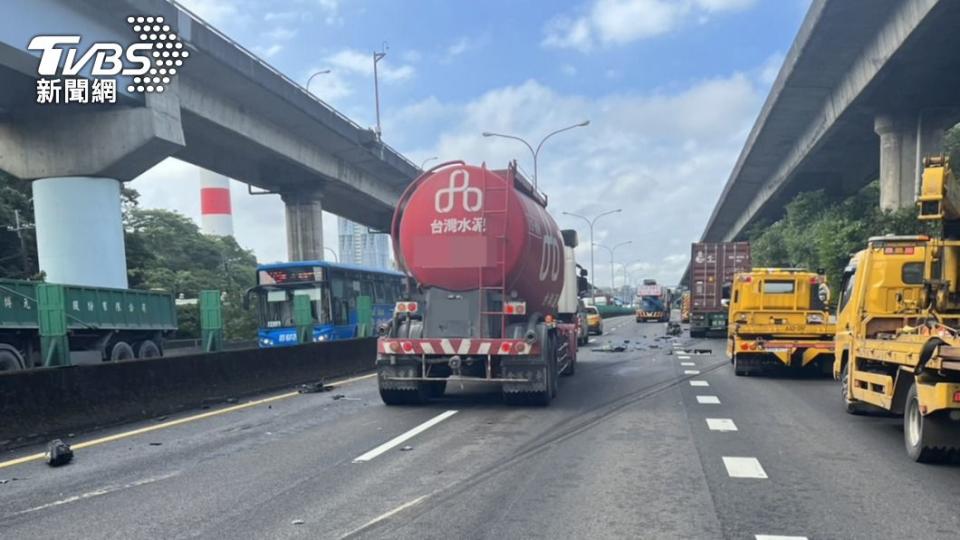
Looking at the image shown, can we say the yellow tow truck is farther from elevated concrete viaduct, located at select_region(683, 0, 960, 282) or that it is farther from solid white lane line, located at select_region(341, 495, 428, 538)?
elevated concrete viaduct, located at select_region(683, 0, 960, 282)

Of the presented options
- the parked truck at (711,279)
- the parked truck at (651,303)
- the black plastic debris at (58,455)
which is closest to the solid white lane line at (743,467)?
the black plastic debris at (58,455)

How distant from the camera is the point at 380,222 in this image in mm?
50750

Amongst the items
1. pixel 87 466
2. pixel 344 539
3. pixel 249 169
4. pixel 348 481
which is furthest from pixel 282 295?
pixel 344 539

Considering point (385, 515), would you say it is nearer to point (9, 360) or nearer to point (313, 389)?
point (313, 389)

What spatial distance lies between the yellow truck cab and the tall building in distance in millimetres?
77345

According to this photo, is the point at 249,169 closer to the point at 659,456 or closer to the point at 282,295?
the point at 282,295

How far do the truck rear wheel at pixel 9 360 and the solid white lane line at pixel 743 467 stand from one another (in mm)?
13048

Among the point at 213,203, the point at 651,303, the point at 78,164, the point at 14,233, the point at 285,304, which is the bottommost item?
the point at 651,303

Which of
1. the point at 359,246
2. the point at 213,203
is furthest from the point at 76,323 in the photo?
the point at 359,246

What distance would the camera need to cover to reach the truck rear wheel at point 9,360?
13344 mm

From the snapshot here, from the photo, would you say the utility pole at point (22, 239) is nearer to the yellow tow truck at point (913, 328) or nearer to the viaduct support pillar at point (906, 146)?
the yellow tow truck at point (913, 328)

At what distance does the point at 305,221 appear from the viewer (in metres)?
36.9

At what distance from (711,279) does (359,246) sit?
74348 millimetres

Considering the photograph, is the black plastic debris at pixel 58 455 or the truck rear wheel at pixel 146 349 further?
the truck rear wheel at pixel 146 349
